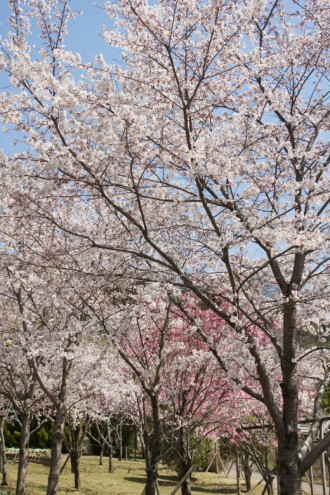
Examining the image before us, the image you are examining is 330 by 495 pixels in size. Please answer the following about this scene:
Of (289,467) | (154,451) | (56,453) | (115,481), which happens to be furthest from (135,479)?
(289,467)

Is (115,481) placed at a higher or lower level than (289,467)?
lower

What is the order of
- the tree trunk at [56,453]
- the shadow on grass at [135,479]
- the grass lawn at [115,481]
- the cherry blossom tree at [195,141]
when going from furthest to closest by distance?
the shadow on grass at [135,479]
the grass lawn at [115,481]
the tree trunk at [56,453]
the cherry blossom tree at [195,141]

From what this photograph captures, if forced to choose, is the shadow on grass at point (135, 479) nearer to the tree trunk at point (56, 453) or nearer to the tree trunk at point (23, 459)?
the tree trunk at point (23, 459)

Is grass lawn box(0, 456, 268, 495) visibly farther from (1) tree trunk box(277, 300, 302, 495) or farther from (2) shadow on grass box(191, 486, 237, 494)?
(1) tree trunk box(277, 300, 302, 495)

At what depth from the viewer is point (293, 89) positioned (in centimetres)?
648

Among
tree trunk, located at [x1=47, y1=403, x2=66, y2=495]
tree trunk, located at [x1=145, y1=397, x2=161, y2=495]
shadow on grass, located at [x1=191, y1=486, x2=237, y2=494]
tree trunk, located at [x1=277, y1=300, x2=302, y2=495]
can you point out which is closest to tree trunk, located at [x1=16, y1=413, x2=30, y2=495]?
tree trunk, located at [x1=47, y1=403, x2=66, y2=495]

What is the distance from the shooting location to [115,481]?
55.9 feet

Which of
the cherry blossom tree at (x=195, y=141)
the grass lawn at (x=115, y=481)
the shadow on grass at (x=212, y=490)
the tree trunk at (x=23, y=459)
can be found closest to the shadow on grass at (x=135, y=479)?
the grass lawn at (x=115, y=481)

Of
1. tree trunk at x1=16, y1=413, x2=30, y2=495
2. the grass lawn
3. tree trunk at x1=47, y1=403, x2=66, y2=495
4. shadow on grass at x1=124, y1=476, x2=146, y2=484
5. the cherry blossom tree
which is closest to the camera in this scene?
the cherry blossom tree

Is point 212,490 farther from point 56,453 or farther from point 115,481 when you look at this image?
point 56,453

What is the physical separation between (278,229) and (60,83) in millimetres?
2558

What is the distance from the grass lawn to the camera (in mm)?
14748

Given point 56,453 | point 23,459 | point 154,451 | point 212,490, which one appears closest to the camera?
point 154,451

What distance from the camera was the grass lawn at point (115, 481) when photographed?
14748 mm
